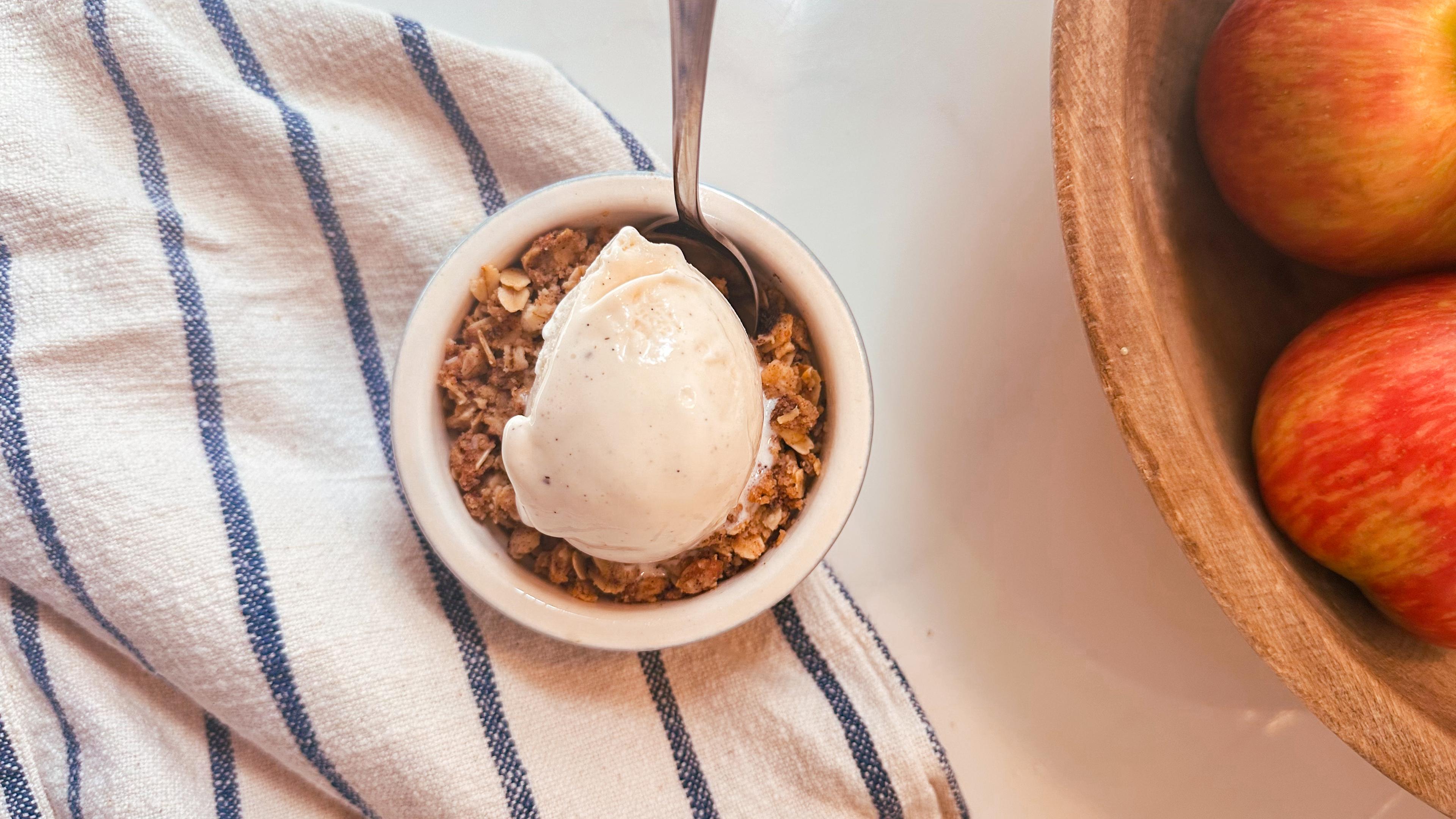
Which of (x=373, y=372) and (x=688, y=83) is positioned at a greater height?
(x=688, y=83)

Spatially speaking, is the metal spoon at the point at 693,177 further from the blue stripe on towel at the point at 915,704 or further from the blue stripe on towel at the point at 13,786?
the blue stripe on towel at the point at 13,786

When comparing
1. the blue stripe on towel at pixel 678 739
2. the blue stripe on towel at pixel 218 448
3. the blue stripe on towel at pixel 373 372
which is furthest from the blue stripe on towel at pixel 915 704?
the blue stripe on towel at pixel 218 448

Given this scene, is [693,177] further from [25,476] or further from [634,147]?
[25,476]

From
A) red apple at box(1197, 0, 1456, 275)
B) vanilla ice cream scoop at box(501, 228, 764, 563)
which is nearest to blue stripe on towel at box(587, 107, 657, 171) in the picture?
vanilla ice cream scoop at box(501, 228, 764, 563)

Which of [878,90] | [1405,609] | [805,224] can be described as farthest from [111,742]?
[1405,609]

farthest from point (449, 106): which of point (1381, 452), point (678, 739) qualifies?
point (1381, 452)

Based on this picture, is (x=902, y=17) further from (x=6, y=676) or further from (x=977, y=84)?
(x=6, y=676)
